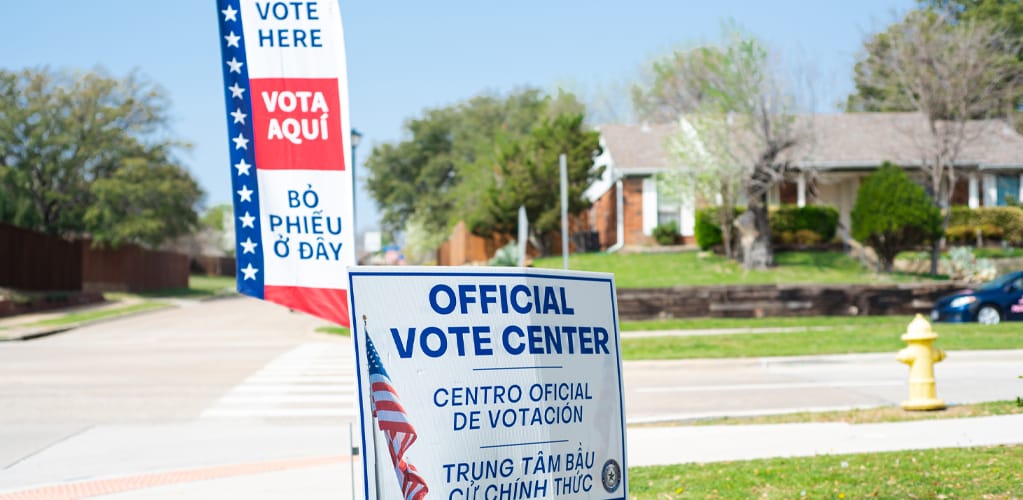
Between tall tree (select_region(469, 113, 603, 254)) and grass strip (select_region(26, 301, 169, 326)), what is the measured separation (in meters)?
14.4

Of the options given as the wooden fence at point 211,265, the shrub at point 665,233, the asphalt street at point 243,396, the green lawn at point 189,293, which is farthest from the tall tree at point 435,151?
the asphalt street at point 243,396

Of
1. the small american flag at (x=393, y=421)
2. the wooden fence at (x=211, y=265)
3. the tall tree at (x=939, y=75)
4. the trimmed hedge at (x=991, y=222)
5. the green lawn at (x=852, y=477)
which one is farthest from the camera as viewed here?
the wooden fence at (x=211, y=265)

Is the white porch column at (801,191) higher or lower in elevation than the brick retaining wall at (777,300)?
higher

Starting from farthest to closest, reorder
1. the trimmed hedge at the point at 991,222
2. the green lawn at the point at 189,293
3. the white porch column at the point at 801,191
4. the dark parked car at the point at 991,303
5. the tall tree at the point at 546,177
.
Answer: the green lawn at the point at 189,293, the tall tree at the point at 546,177, the white porch column at the point at 801,191, the trimmed hedge at the point at 991,222, the dark parked car at the point at 991,303

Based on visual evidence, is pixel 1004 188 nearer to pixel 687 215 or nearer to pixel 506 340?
pixel 687 215

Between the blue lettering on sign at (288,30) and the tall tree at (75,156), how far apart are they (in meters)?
44.7

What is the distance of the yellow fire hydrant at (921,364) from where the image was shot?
11.1 metres

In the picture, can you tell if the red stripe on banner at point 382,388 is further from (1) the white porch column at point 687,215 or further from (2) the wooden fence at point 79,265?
(2) the wooden fence at point 79,265

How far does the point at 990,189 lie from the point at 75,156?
4014 centimetres

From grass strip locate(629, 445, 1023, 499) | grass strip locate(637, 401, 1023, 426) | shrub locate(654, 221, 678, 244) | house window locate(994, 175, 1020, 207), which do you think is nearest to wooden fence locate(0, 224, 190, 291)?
A: shrub locate(654, 221, 678, 244)

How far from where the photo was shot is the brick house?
3728 cm

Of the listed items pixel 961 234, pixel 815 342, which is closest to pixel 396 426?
pixel 815 342

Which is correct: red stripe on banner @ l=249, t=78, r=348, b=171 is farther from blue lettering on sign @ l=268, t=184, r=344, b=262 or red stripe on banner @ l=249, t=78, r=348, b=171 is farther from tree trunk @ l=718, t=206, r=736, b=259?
tree trunk @ l=718, t=206, r=736, b=259

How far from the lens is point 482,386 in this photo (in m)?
4.04
